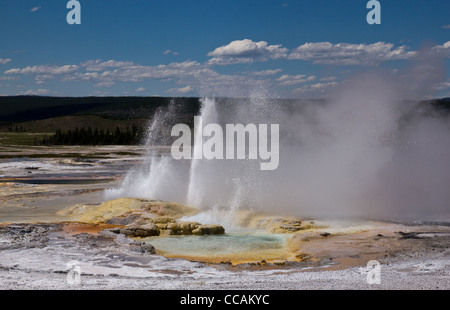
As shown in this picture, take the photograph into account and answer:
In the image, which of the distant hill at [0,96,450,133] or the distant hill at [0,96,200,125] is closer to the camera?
the distant hill at [0,96,450,133]

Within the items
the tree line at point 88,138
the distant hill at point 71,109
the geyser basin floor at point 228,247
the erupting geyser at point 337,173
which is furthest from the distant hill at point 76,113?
the geyser basin floor at point 228,247

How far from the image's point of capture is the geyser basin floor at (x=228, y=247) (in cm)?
1171

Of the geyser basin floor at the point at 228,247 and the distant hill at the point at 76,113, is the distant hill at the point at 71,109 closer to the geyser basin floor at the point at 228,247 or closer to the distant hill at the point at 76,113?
the distant hill at the point at 76,113

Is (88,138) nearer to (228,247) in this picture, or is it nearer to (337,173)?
(337,173)

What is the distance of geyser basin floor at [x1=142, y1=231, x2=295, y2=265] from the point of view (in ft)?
38.4

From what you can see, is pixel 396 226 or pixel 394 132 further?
pixel 394 132

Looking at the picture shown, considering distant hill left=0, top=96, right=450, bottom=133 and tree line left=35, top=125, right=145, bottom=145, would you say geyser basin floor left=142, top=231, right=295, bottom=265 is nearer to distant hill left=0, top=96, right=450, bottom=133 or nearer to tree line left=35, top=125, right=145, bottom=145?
tree line left=35, top=125, right=145, bottom=145

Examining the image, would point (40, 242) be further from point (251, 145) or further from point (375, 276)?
A: point (251, 145)

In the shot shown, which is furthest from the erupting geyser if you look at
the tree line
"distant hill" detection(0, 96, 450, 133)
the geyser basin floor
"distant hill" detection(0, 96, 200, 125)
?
"distant hill" detection(0, 96, 200, 125)

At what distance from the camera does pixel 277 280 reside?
9.34 m

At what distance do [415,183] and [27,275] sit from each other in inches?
574

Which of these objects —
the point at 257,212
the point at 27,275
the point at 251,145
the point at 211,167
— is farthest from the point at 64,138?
the point at 27,275

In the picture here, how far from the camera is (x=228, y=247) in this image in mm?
12758
